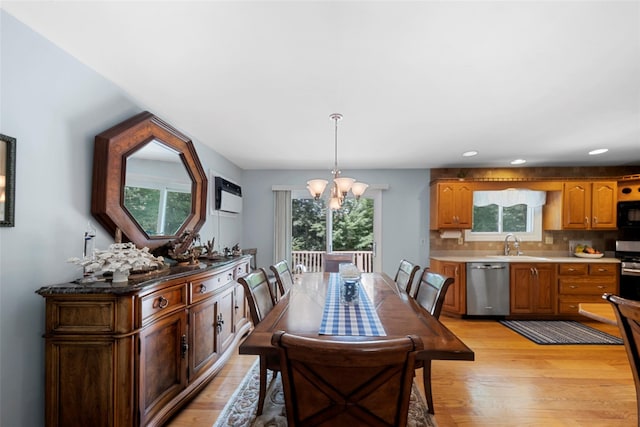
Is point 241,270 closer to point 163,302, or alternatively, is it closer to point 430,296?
point 163,302

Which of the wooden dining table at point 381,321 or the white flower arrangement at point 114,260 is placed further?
the white flower arrangement at point 114,260

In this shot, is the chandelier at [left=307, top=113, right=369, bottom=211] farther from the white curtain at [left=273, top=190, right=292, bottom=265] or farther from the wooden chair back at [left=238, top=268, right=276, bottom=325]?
the white curtain at [left=273, top=190, right=292, bottom=265]

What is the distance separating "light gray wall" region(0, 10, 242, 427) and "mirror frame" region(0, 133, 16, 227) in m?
0.04

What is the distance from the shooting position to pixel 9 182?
133 cm

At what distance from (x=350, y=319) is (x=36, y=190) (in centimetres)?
181

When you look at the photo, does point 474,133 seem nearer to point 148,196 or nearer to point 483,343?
point 483,343

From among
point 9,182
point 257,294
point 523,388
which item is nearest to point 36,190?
point 9,182

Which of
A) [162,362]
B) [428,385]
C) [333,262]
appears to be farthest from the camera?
[333,262]

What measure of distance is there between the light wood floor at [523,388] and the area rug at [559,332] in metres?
0.14

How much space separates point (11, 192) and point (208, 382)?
1.88m

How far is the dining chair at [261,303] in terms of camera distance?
1.73 metres

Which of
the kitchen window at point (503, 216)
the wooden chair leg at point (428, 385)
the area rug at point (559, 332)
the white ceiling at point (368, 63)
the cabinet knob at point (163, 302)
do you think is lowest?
the area rug at point (559, 332)

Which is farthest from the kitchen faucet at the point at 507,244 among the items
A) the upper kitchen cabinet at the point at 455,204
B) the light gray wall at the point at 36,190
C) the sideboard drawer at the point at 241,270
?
the light gray wall at the point at 36,190

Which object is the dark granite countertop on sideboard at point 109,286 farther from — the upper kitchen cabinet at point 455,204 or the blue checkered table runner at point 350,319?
the upper kitchen cabinet at point 455,204
